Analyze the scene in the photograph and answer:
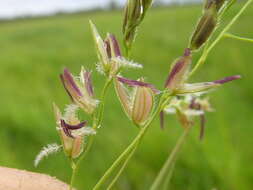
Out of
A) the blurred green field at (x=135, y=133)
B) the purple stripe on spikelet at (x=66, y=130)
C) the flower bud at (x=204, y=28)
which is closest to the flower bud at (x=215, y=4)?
the flower bud at (x=204, y=28)

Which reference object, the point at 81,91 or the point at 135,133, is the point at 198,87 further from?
the point at 135,133

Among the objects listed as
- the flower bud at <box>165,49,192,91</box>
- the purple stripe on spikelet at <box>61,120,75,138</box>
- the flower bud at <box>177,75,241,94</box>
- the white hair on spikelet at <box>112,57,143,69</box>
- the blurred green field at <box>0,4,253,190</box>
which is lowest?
the blurred green field at <box>0,4,253,190</box>

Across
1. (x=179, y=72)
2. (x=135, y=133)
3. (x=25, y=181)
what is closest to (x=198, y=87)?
(x=179, y=72)

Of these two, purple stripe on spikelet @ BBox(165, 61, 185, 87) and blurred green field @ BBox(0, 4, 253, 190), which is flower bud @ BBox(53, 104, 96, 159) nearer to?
purple stripe on spikelet @ BBox(165, 61, 185, 87)

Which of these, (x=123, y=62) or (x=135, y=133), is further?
(x=135, y=133)

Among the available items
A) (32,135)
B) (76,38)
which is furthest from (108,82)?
(76,38)

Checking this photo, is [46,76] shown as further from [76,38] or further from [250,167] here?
[76,38]

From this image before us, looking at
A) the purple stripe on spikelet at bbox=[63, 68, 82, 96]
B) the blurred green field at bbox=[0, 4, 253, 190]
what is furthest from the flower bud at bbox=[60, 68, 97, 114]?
the blurred green field at bbox=[0, 4, 253, 190]
